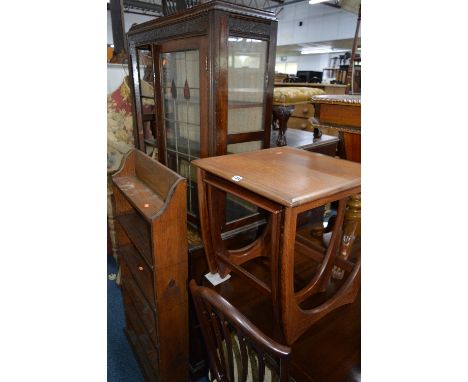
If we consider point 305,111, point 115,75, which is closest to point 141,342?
point 115,75

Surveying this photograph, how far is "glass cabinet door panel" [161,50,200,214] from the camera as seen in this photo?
160 centimetres

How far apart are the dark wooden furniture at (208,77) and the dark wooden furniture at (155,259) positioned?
339 millimetres

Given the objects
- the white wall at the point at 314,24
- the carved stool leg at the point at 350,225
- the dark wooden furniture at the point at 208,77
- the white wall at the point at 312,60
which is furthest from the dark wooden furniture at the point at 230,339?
the white wall at the point at 312,60

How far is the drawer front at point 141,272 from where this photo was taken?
54.9 inches

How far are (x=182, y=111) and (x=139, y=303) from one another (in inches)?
44.3

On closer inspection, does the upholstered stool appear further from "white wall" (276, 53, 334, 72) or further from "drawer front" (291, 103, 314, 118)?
"white wall" (276, 53, 334, 72)

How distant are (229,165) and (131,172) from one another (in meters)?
0.74

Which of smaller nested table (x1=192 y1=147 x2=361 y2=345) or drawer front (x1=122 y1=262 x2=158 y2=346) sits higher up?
smaller nested table (x1=192 y1=147 x2=361 y2=345)

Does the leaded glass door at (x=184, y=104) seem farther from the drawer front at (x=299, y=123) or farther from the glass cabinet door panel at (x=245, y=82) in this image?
the drawer front at (x=299, y=123)

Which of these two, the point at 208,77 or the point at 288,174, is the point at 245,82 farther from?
the point at 288,174

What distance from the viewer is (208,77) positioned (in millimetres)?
1387

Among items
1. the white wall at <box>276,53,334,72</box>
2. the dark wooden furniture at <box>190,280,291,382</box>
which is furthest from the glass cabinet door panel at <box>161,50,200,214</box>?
the white wall at <box>276,53,334,72</box>
